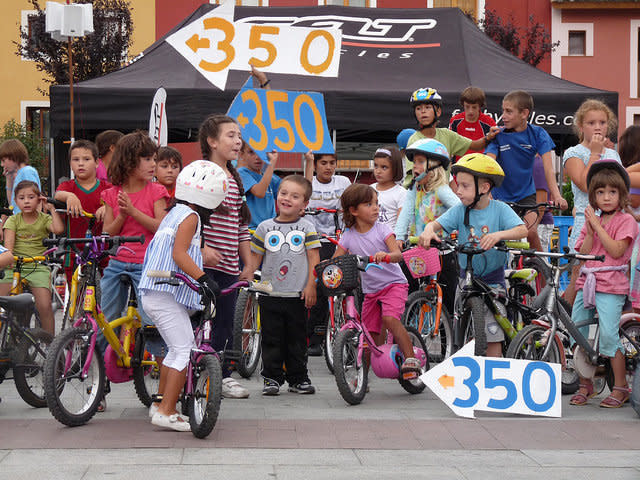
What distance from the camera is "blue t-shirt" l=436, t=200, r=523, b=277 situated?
286 inches

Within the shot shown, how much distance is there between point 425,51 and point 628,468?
9.34m

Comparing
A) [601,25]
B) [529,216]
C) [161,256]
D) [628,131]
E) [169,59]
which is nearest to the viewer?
[161,256]

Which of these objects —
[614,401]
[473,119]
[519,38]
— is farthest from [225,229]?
[519,38]

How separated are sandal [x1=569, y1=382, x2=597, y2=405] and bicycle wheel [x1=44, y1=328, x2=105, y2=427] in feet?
10.4

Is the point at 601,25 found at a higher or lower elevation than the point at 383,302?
higher

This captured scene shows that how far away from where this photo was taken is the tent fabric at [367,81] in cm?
1220

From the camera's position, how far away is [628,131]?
8.12m

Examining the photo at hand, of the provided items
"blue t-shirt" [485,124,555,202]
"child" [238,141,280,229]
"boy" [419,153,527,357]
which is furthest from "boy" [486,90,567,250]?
"child" [238,141,280,229]

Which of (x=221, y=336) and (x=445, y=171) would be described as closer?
(x=221, y=336)

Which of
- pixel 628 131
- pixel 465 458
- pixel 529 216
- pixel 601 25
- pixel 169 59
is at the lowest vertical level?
pixel 465 458

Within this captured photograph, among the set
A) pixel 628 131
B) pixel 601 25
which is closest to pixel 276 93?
pixel 628 131

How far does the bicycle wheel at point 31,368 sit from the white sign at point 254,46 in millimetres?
6524

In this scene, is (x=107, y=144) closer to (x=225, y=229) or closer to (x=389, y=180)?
(x=225, y=229)

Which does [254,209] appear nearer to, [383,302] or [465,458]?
[383,302]
